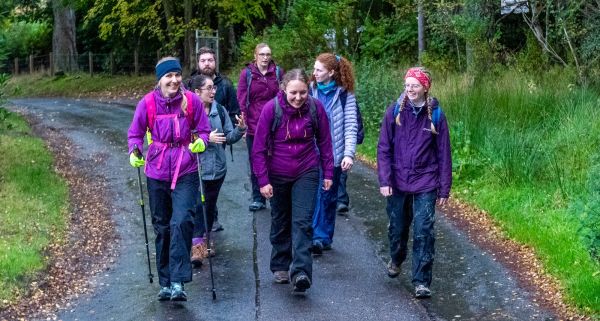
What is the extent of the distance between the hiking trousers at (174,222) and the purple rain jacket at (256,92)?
3.34m

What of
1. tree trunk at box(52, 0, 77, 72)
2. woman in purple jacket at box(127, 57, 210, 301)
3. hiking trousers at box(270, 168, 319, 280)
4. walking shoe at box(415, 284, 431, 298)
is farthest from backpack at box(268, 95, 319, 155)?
tree trunk at box(52, 0, 77, 72)

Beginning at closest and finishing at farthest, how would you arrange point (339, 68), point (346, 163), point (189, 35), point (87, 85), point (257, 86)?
point (346, 163) → point (339, 68) → point (257, 86) → point (189, 35) → point (87, 85)

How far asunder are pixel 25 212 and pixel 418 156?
5.76 metres

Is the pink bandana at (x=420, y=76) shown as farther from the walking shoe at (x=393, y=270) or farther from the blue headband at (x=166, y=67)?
the blue headband at (x=166, y=67)

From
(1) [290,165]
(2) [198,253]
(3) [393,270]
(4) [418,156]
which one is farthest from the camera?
(2) [198,253]

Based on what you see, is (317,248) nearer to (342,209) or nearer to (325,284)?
(325,284)

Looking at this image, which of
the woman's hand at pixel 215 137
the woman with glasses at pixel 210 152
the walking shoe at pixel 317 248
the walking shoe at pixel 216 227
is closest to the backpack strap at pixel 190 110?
the woman's hand at pixel 215 137

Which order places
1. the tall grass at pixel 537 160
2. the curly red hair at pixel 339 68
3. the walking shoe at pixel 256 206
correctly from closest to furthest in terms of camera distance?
the tall grass at pixel 537 160, the curly red hair at pixel 339 68, the walking shoe at pixel 256 206

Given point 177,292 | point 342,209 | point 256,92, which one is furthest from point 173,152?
point 342,209

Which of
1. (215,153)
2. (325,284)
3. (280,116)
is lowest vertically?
(325,284)

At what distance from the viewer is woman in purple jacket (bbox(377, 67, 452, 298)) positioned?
805 centimetres

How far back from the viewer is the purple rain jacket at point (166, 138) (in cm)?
788

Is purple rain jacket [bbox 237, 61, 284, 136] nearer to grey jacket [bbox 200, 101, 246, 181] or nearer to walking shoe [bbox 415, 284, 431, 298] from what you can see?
grey jacket [bbox 200, 101, 246, 181]

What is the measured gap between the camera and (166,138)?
789 centimetres
